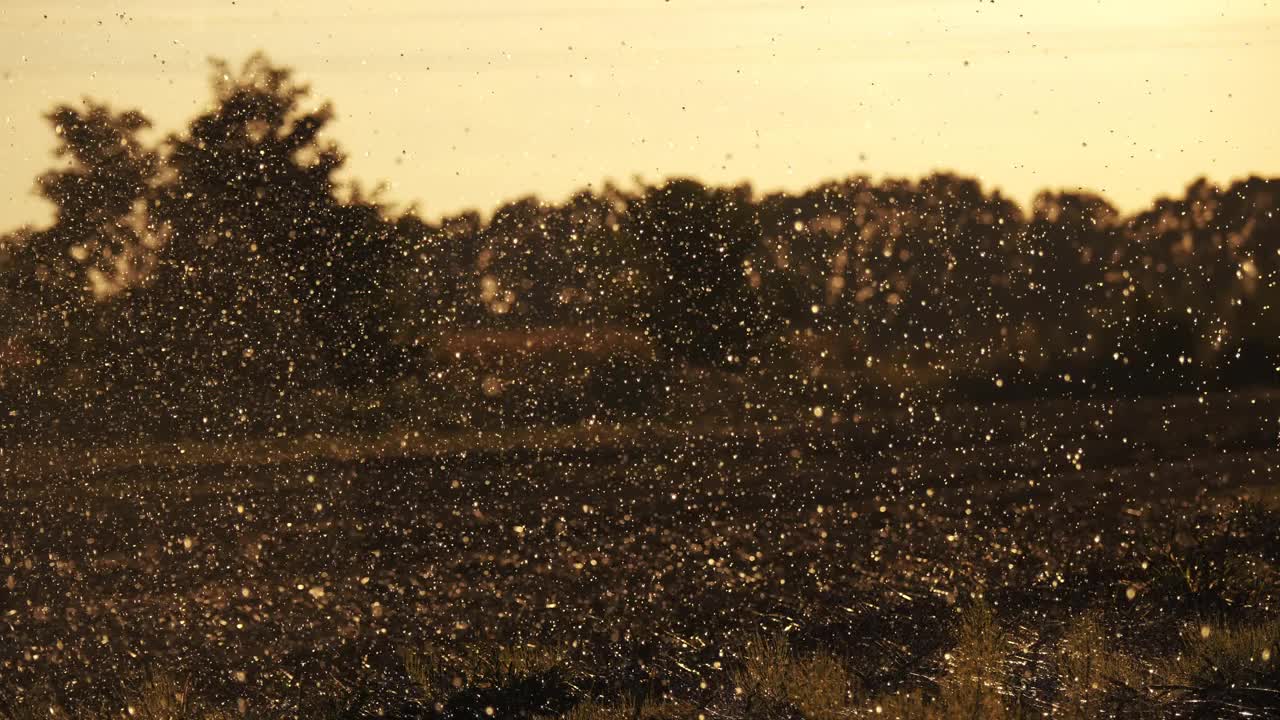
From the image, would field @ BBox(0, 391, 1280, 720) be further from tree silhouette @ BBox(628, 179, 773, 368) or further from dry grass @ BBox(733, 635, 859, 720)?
tree silhouette @ BBox(628, 179, 773, 368)

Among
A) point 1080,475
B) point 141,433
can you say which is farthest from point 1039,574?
point 141,433

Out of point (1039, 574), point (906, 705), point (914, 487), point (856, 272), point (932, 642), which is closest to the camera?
point (906, 705)

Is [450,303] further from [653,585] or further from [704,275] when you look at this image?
[653,585]

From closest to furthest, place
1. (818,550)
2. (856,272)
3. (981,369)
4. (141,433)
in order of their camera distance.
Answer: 1. (818,550)
2. (141,433)
3. (981,369)
4. (856,272)

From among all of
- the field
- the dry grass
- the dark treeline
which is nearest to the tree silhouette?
the dark treeline

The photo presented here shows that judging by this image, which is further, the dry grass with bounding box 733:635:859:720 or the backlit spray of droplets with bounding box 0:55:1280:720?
the backlit spray of droplets with bounding box 0:55:1280:720

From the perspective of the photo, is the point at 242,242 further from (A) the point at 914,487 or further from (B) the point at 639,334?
(A) the point at 914,487
